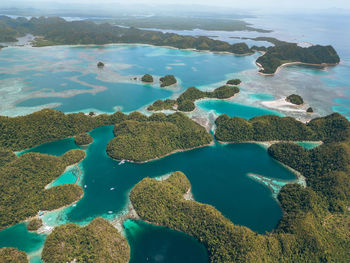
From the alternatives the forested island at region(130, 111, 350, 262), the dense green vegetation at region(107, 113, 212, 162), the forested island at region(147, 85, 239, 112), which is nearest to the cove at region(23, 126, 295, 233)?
the dense green vegetation at region(107, 113, 212, 162)

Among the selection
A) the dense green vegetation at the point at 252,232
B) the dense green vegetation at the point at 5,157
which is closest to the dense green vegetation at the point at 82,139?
the dense green vegetation at the point at 5,157

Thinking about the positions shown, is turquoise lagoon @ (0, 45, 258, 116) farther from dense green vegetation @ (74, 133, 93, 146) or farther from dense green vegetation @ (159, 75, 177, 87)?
dense green vegetation @ (74, 133, 93, 146)

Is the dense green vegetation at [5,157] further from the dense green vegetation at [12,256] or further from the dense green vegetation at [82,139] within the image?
the dense green vegetation at [12,256]

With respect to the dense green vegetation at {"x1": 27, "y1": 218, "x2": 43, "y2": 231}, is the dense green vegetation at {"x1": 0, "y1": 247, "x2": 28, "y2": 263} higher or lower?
higher

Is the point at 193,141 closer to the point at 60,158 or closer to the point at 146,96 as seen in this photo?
the point at 60,158

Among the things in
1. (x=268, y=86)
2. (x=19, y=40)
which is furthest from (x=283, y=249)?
(x=19, y=40)

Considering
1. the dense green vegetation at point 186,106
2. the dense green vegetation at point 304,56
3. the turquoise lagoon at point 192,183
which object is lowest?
the turquoise lagoon at point 192,183
